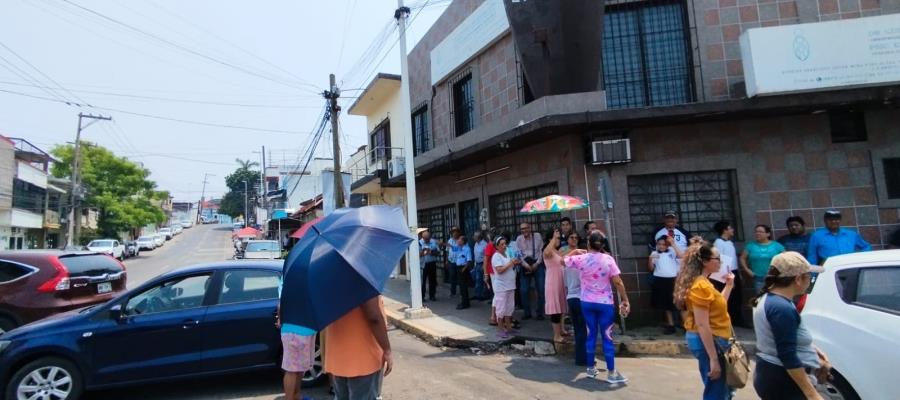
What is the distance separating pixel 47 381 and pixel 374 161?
14.0 m

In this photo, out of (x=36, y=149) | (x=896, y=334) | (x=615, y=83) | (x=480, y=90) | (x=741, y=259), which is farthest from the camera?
(x=36, y=149)

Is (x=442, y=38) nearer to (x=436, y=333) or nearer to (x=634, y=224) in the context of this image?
Answer: (x=634, y=224)

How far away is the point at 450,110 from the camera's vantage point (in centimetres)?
1338

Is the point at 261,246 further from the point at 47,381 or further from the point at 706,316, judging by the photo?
the point at 706,316

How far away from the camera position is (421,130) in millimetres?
15617

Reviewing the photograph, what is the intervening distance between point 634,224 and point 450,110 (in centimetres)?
671

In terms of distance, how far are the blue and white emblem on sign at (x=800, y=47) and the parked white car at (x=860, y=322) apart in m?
4.99

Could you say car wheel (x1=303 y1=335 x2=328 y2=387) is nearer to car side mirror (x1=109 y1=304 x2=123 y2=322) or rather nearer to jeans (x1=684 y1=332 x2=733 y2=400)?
car side mirror (x1=109 y1=304 x2=123 y2=322)

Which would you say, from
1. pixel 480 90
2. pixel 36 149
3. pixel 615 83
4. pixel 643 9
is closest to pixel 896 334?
pixel 615 83

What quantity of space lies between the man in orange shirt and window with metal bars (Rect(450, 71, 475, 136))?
32.8ft

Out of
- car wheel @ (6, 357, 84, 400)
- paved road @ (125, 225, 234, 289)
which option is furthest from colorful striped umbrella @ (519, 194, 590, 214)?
paved road @ (125, 225, 234, 289)

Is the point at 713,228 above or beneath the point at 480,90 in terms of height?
beneath

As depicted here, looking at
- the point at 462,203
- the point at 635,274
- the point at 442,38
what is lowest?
the point at 635,274

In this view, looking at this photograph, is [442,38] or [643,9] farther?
[442,38]
